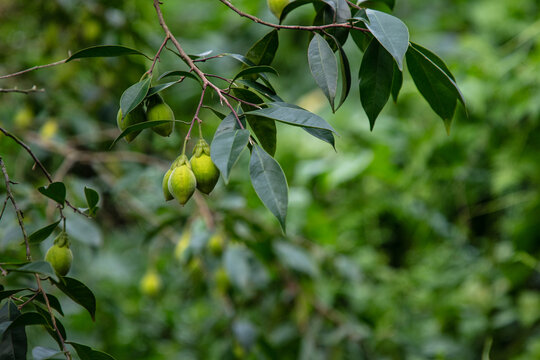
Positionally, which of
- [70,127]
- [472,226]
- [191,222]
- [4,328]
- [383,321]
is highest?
[4,328]

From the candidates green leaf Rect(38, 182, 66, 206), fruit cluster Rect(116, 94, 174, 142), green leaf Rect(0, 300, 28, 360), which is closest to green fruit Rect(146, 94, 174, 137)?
fruit cluster Rect(116, 94, 174, 142)

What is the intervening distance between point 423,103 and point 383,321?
0.75m

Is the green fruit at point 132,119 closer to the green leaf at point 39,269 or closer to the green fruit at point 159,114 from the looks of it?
the green fruit at point 159,114

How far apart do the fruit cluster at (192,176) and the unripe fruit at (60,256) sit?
141 mm

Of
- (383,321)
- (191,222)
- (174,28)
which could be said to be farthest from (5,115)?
(383,321)

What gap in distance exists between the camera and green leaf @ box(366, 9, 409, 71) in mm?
419

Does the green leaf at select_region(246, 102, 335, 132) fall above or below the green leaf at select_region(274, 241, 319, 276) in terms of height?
above

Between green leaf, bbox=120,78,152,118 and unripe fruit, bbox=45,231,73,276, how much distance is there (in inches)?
6.4

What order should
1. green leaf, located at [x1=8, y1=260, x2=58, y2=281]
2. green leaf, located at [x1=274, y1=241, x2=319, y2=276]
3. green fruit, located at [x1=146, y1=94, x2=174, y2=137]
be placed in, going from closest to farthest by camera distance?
green leaf, located at [x1=8, y1=260, x2=58, y2=281], green fruit, located at [x1=146, y1=94, x2=174, y2=137], green leaf, located at [x1=274, y1=241, x2=319, y2=276]

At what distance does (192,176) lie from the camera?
45 centimetres

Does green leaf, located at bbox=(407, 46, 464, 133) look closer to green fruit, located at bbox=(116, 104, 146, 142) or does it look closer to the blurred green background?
green fruit, located at bbox=(116, 104, 146, 142)

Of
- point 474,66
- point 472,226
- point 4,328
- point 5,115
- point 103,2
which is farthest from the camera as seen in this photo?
point 472,226

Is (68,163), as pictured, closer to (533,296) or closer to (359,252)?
(359,252)

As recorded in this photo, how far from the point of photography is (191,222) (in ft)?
3.68
